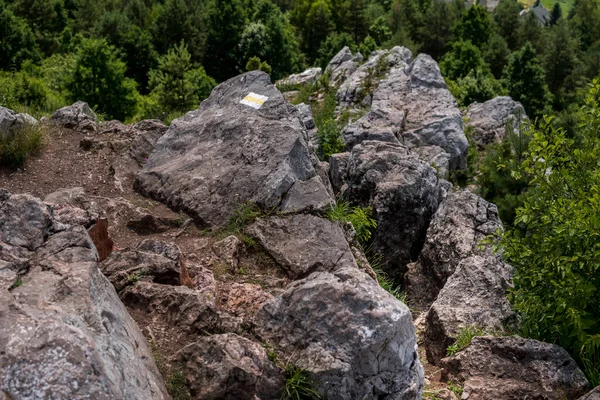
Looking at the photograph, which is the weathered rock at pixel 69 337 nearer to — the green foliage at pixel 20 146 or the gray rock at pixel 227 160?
the gray rock at pixel 227 160

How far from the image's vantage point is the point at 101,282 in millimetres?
5438

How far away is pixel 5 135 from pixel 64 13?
49.1 meters

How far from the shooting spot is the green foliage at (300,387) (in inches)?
214

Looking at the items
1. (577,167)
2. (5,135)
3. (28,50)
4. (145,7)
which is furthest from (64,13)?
(577,167)

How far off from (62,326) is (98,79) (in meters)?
23.4

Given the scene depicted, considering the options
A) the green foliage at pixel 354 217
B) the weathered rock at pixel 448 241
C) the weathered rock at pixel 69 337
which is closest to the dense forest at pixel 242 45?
the weathered rock at pixel 448 241

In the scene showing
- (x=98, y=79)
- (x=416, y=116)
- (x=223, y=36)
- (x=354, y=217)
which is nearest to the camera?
(x=354, y=217)

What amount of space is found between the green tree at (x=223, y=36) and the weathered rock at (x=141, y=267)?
44.5 m

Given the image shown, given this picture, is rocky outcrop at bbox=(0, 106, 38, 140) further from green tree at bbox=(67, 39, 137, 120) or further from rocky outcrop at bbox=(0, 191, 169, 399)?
green tree at bbox=(67, 39, 137, 120)

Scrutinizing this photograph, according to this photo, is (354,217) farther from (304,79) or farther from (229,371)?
(304,79)

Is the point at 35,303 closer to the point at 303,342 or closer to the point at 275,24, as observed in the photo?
the point at 303,342

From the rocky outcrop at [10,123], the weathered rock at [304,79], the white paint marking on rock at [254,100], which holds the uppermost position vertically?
the white paint marking on rock at [254,100]

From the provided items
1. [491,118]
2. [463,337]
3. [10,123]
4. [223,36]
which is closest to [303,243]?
[463,337]

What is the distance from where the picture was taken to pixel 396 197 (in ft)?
36.6
